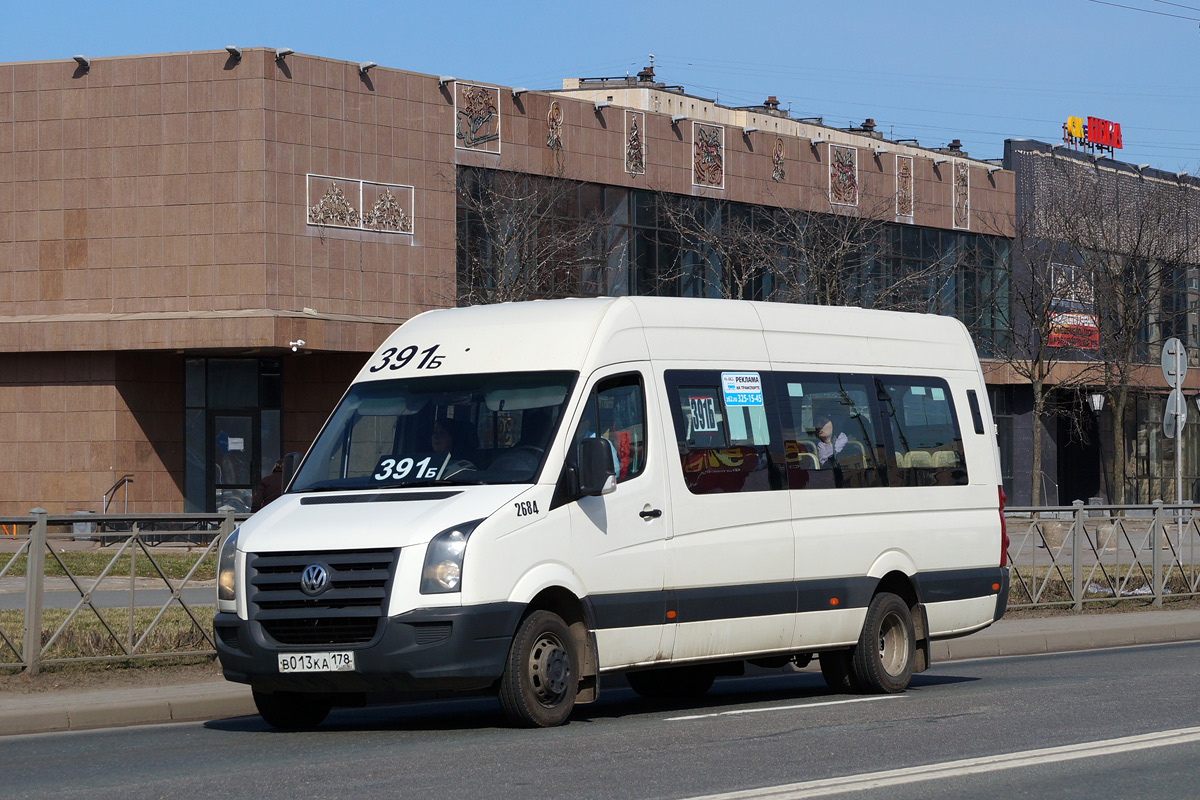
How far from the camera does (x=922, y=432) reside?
13.3 m

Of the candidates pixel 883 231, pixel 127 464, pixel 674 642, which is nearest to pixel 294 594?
pixel 674 642

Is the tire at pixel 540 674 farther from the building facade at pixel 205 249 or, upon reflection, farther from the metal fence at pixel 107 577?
the building facade at pixel 205 249

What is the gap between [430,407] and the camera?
1075 centimetres

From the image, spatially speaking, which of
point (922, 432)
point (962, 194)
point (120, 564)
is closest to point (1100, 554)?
point (922, 432)

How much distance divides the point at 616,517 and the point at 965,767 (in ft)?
9.90

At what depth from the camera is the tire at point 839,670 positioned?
A: 41.0 ft

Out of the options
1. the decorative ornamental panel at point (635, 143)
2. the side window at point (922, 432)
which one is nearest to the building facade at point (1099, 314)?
the decorative ornamental panel at point (635, 143)

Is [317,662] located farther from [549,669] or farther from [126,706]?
[126,706]

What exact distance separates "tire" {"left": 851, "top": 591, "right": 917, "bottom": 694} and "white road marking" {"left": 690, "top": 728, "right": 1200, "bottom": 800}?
301cm

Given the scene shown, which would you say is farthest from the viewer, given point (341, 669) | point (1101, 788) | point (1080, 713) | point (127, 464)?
point (127, 464)

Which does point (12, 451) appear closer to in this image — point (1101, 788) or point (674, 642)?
point (674, 642)

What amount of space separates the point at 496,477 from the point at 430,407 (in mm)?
908

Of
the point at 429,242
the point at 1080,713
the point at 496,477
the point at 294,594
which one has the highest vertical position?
the point at 429,242

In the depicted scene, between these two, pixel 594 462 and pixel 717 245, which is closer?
pixel 594 462
